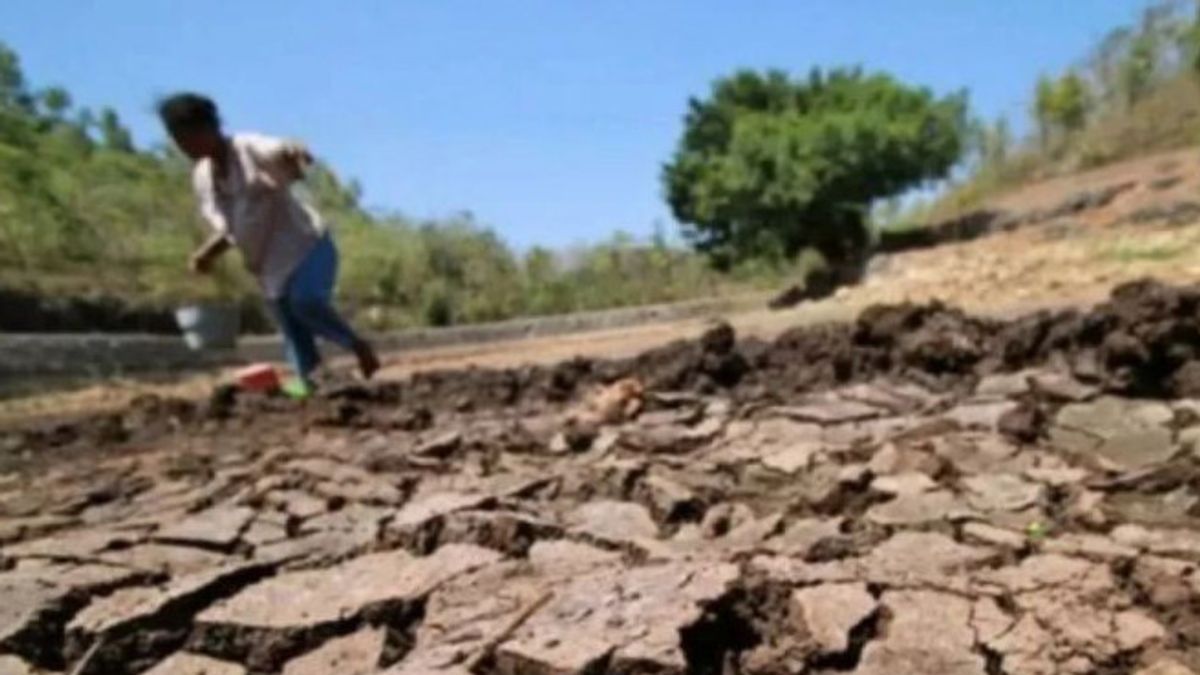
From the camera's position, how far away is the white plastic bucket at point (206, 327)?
34.0 feet

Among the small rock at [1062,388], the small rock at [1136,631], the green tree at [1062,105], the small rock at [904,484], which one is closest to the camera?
the small rock at [1136,631]

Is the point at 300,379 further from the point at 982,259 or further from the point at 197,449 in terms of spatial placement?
the point at 982,259

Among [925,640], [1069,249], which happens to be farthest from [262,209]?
[1069,249]

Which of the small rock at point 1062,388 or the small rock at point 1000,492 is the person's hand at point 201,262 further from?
the small rock at point 1000,492

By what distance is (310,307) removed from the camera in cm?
550

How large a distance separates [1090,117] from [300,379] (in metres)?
15.3

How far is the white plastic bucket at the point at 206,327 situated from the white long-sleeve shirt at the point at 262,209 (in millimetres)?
5070

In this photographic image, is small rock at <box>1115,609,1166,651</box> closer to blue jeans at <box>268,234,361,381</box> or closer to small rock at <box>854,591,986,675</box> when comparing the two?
small rock at <box>854,591,986,675</box>

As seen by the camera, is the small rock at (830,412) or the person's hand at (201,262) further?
Result: the person's hand at (201,262)

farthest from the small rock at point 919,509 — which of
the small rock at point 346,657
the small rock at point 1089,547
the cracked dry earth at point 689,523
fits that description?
the small rock at point 346,657

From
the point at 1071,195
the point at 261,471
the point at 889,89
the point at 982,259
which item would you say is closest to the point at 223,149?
the point at 261,471

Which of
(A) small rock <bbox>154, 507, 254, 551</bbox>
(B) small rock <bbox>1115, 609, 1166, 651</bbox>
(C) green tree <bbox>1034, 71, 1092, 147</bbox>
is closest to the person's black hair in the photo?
(A) small rock <bbox>154, 507, 254, 551</bbox>

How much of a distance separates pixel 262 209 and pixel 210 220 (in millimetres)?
265

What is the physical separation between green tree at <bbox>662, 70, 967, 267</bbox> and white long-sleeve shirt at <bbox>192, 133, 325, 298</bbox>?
461 inches
